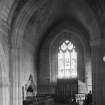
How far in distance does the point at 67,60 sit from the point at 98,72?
27.3 ft

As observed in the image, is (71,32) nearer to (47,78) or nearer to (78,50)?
(78,50)

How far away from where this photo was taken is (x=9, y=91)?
575 inches

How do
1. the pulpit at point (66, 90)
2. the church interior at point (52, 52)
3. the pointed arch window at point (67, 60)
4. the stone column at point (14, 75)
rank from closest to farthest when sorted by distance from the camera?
the church interior at point (52, 52), the stone column at point (14, 75), the pulpit at point (66, 90), the pointed arch window at point (67, 60)

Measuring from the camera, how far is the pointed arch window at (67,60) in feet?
70.4

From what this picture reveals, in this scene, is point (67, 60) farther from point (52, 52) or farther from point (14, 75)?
point (14, 75)

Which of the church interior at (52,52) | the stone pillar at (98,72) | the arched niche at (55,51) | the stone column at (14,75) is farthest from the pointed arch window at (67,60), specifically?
the stone pillar at (98,72)

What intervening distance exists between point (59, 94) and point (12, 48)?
7.09m

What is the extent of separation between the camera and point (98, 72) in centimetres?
1368

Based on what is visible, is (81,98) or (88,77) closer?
(81,98)

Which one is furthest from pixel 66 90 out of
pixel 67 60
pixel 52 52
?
pixel 52 52

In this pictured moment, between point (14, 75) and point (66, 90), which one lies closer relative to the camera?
point (14, 75)

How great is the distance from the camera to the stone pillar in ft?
43.7

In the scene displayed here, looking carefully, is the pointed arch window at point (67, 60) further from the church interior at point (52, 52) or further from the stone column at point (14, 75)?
the stone column at point (14, 75)

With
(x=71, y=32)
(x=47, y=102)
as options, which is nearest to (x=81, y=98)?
(x=47, y=102)
